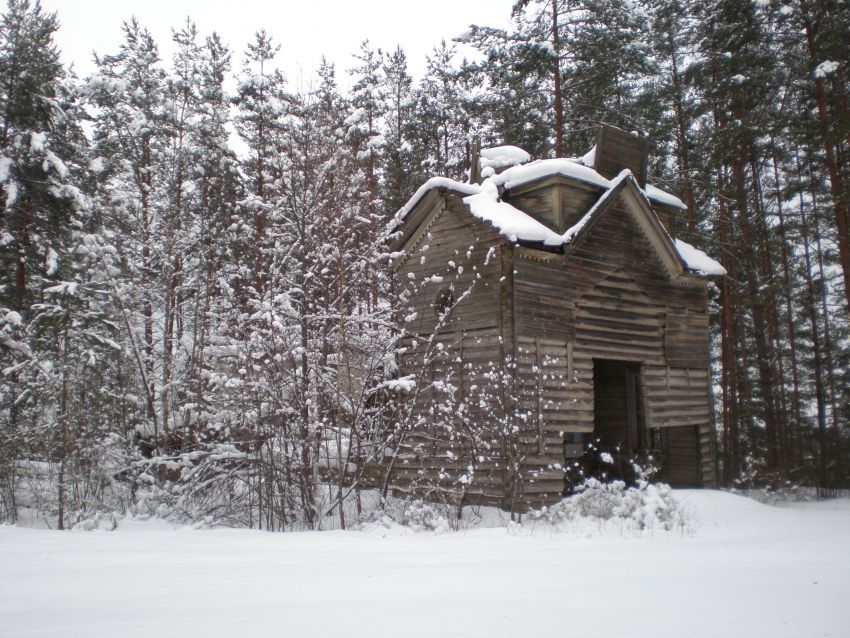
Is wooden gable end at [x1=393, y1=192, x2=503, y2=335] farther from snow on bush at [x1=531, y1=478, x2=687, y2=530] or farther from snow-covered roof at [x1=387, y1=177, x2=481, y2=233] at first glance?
snow on bush at [x1=531, y1=478, x2=687, y2=530]

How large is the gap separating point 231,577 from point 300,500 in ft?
18.8

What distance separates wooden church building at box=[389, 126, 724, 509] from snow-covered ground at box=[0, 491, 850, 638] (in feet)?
14.9

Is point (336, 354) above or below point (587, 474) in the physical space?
above

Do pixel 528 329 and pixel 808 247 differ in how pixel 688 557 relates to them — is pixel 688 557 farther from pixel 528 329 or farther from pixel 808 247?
pixel 808 247

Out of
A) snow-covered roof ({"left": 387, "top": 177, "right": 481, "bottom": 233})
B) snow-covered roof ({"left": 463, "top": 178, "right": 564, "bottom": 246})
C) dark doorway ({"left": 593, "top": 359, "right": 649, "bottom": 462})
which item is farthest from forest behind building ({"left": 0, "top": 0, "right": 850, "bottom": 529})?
dark doorway ({"left": 593, "top": 359, "right": 649, "bottom": 462})

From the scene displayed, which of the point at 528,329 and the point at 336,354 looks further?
A: the point at 528,329

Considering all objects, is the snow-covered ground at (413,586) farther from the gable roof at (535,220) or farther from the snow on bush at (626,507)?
the gable roof at (535,220)

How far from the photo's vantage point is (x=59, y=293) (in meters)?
10.7

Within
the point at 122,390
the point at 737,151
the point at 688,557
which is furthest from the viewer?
the point at 737,151

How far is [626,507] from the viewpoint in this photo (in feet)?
29.2

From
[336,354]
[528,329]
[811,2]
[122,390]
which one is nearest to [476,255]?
[528,329]

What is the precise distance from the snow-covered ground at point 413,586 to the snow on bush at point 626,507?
90 centimetres

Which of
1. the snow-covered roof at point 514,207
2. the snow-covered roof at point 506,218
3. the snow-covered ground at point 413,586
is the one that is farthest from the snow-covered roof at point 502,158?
the snow-covered ground at point 413,586

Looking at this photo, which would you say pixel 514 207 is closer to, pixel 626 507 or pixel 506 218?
pixel 506 218
